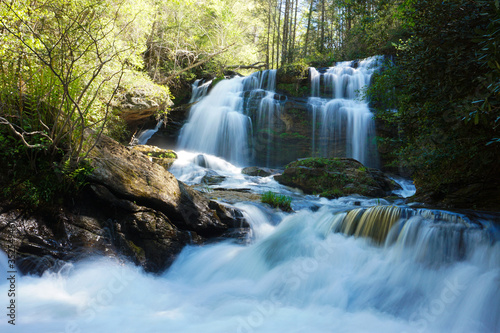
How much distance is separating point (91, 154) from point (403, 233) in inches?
192

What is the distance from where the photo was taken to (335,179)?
9969mm

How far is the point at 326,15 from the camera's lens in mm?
30203

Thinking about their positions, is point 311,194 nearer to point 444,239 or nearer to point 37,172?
point 444,239

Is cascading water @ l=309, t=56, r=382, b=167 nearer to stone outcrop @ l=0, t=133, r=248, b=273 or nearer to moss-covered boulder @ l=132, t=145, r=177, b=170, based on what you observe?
moss-covered boulder @ l=132, t=145, r=177, b=170

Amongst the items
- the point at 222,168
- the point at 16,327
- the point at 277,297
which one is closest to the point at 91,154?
the point at 16,327

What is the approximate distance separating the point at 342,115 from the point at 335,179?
609 cm

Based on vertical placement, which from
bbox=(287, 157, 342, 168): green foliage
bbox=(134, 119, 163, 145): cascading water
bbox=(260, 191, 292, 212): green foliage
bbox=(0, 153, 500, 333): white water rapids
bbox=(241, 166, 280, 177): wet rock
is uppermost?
bbox=(134, 119, 163, 145): cascading water

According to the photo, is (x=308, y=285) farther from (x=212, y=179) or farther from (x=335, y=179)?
(x=212, y=179)

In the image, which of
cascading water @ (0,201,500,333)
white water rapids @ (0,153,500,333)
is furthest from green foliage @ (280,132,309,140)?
white water rapids @ (0,153,500,333)

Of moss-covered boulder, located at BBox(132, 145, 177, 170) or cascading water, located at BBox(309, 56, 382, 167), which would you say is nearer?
moss-covered boulder, located at BBox(132, 145, 177, 170)

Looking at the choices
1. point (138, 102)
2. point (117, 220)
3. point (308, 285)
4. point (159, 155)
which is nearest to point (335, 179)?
point (308, 285)

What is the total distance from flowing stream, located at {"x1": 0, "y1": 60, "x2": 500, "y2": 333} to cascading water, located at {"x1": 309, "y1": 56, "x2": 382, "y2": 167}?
9519mm

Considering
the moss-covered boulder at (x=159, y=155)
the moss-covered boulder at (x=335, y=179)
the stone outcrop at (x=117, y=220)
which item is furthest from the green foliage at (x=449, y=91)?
the moss-covered boulder at (x=159, y=155)

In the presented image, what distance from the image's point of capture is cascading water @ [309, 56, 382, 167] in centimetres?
1418
